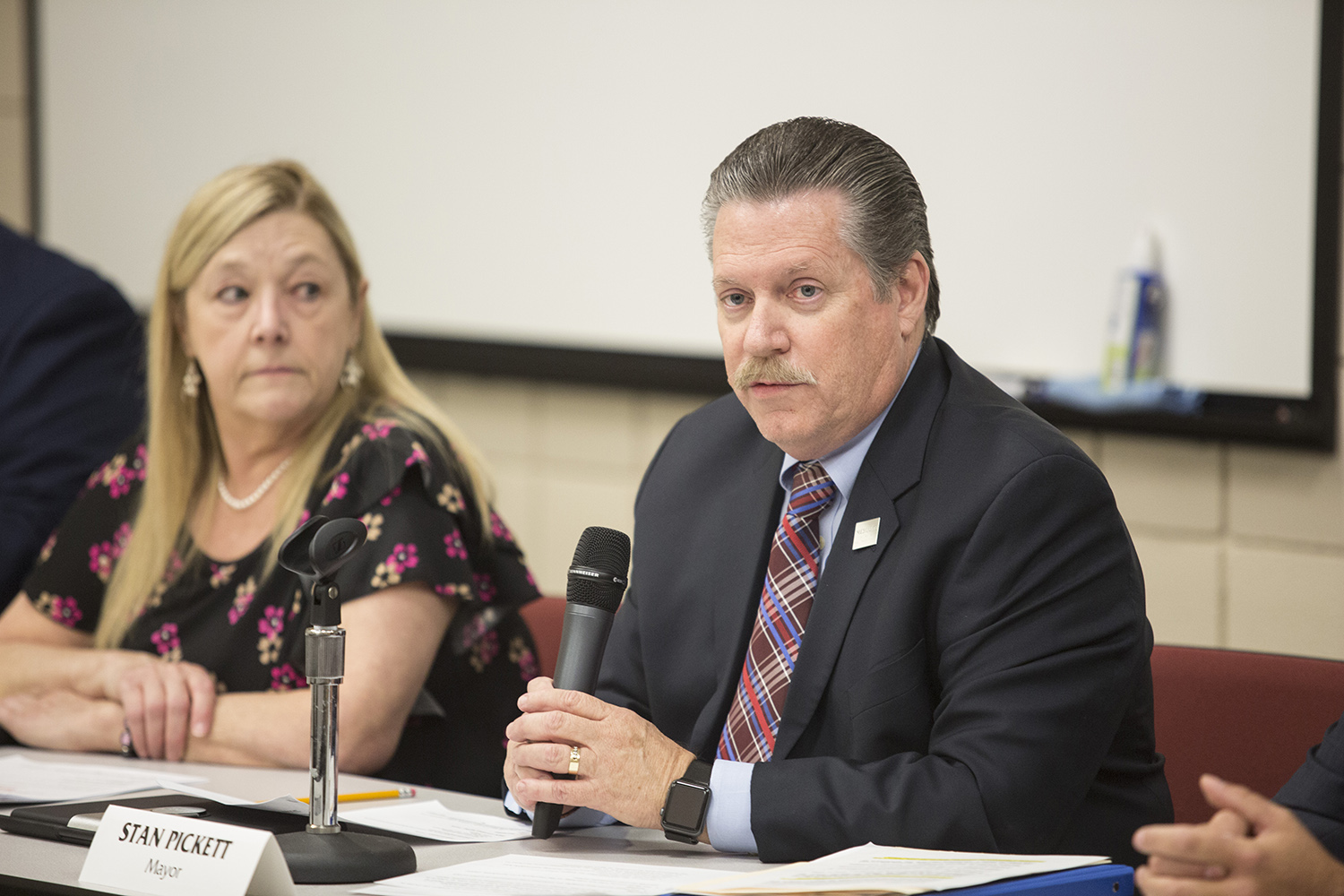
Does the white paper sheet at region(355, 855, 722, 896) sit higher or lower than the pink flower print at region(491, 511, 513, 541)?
lower

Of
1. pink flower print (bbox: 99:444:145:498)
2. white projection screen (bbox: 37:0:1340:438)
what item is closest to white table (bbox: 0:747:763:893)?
pink flower print (bbox: 99:444:145:498)

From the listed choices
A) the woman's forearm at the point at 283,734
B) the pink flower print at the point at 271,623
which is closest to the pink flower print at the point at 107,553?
the pink flower print at the point at 271,623

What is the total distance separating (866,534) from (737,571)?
0.66ft

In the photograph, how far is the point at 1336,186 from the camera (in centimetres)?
249

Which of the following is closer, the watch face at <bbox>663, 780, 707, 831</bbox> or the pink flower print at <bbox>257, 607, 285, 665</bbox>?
the watch face at <bbox>663, 780, 707, 831</bbox>

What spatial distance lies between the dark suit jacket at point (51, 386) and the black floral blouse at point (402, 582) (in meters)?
0.55

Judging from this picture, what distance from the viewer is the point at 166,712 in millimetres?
2033

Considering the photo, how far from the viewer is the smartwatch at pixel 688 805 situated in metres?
1.47

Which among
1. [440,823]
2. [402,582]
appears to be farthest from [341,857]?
[402,582]

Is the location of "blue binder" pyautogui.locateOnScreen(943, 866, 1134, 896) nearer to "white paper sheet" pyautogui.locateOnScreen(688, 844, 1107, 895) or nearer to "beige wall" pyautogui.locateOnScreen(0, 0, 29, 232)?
"white paper sheet" pyautogui.locateOnScreen(688, 844, 1107, 895)

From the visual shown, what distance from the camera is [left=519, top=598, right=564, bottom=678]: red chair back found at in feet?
7.57

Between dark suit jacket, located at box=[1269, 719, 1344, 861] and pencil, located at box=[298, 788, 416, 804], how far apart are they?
102 centimetres

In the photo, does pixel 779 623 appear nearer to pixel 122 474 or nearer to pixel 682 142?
pixel 122 474

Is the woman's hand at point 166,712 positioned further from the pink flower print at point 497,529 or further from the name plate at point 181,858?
the name plate at point 181,858
